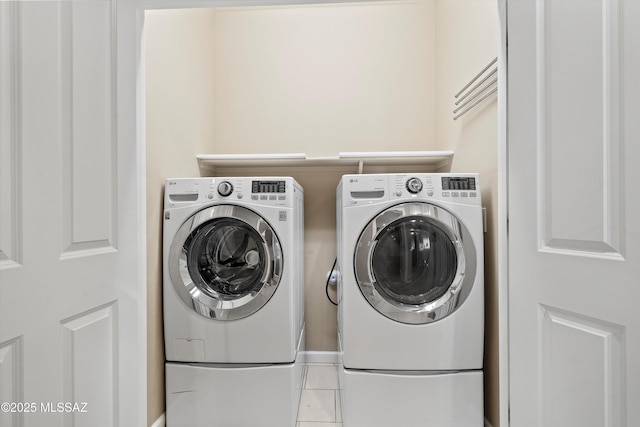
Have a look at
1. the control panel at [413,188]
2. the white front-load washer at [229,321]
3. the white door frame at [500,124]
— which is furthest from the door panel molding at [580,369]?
the white front-load washer at [229,321]

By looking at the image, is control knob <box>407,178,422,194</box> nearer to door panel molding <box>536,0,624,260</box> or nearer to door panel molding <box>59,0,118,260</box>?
door panel molding <box>536,0,624,260</box>

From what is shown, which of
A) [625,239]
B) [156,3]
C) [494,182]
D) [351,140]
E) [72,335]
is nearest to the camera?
[625,239]

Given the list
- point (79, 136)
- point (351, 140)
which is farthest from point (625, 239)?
point (351, 140)

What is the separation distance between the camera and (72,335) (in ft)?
2.45

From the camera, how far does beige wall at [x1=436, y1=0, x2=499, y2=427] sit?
1.40 metres

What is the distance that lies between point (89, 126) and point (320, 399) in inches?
67.5

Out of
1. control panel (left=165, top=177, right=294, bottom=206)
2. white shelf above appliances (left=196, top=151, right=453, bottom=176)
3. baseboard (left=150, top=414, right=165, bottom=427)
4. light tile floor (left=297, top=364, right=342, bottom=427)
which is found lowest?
light tile floor (left=297, top=364, right=342, bottom=427)

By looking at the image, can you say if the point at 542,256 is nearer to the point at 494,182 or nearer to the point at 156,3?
the point at 494,182

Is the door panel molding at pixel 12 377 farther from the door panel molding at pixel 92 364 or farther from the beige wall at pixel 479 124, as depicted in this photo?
the beige wall at pixel 479 124

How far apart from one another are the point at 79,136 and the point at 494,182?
5.01 ft

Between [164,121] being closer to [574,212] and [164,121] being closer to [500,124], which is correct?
[500,124]

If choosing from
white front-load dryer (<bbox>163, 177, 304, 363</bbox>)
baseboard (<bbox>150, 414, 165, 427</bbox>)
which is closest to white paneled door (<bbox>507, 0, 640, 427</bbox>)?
white front-load dryer (<bbox>163, 177, 304, 363</bbox>)

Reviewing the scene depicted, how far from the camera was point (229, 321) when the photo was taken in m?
1.45

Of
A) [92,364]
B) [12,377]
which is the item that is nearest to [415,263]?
[92,364]
